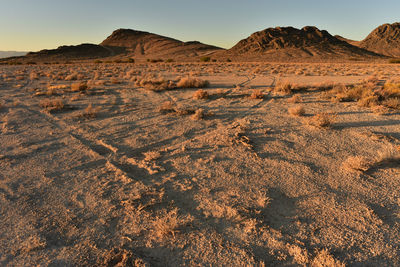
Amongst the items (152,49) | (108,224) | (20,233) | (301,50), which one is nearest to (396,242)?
(108,224)

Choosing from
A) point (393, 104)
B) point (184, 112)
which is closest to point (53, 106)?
point (184, 112)

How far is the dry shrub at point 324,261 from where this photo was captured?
2514 mm

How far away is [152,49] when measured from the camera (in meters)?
95.2

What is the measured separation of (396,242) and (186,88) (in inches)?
467

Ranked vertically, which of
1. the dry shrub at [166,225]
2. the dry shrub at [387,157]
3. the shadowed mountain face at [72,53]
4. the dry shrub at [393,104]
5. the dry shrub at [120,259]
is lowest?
the dry shrub at [120,259]

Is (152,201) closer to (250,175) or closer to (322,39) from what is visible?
(250,175)

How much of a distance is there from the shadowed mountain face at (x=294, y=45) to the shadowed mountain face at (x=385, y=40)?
37.2 m

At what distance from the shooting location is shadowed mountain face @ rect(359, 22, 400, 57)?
95981 mm

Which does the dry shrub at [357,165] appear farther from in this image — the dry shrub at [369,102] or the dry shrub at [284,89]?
the dry shrub at [284,89]

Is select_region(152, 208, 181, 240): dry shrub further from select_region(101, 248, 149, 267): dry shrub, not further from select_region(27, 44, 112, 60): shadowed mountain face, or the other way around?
select_region(27, 44, 112, 60): shadowed mountain face

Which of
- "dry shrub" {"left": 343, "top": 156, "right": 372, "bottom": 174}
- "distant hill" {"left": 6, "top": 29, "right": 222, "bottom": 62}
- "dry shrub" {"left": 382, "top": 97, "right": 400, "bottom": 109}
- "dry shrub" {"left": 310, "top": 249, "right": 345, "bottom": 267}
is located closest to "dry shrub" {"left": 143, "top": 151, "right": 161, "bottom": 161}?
"dry shrub" {"left": 310, "top": 249, "right": 345, "bottom": 267}

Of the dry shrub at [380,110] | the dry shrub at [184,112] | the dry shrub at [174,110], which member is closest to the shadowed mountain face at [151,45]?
the dry shrub at [174,110]

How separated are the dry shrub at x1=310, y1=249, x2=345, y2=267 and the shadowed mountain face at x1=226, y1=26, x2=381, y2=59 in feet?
209

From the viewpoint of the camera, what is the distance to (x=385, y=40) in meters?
102
